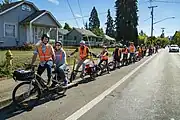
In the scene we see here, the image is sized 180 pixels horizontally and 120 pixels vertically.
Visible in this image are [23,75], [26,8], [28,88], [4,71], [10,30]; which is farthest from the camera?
[26,8]

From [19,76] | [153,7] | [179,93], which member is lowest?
[179,93]

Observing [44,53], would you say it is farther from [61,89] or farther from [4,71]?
[4,71]

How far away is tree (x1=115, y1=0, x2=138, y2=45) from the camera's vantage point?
63.7m

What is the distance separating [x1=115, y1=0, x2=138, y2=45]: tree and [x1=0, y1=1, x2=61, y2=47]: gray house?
29.6m

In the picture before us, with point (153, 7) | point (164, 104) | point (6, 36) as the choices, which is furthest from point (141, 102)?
point (153, 7)

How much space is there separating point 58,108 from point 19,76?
4.16 ft

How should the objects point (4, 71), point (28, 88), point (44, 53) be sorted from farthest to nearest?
point (4, 71) < point (44, 53) < point (28, 88)

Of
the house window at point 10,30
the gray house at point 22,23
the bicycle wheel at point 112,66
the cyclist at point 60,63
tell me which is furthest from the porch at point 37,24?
the cyclist at point 60,63

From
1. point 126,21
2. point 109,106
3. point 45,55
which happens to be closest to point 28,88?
point 45,55

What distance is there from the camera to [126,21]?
212 ft

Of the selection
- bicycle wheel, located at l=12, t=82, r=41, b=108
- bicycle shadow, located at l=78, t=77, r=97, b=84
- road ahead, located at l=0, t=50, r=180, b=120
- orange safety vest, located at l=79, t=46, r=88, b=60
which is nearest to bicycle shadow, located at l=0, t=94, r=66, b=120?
road ahead, located at l=0, t=50, r=180, b=120

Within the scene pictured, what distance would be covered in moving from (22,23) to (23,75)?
2673 cm

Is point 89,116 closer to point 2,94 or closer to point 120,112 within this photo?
point 120,112

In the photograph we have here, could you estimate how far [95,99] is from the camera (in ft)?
27.5
